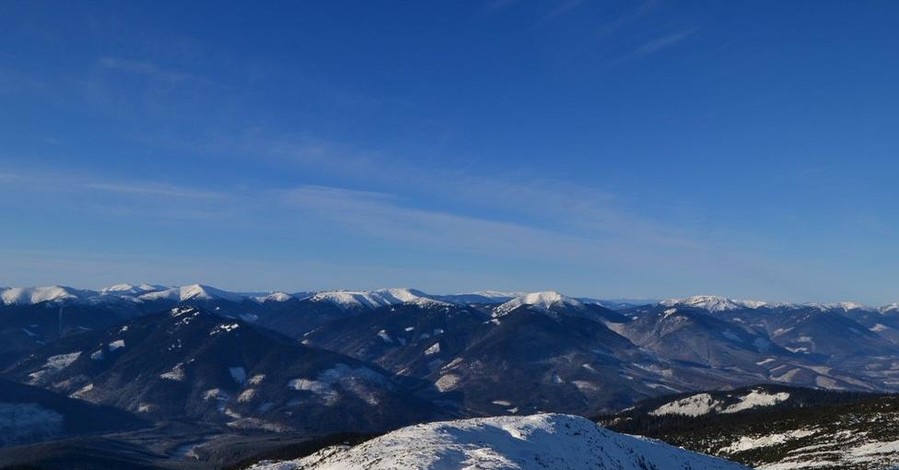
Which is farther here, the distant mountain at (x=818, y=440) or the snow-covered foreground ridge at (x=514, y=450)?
the distant mountain at (x=818, y=440)

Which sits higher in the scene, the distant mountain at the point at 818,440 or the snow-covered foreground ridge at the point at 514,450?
the snow-covered foreground ridge at the point at 514,450

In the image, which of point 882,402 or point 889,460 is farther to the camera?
point 882,402

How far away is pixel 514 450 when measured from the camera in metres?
67.2

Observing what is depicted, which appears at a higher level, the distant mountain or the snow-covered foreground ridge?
the snow-covered foreground ridge

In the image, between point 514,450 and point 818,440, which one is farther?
point 818,440

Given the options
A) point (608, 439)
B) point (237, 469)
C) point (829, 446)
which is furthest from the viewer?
point (237, 469)

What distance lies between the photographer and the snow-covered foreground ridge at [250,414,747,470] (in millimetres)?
60250

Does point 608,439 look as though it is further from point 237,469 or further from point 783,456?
point 237,469

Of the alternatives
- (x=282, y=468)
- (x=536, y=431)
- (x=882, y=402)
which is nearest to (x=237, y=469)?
(x=282, y=468)

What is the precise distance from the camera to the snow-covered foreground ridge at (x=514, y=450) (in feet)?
198

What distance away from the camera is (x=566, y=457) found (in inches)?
2729

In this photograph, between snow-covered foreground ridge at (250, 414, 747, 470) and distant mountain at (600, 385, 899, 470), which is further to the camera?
distant mountain at (600, 385, 899, 470)

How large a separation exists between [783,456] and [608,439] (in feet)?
142

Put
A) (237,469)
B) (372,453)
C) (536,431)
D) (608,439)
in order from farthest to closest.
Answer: (237,469) < (608,439) < (536,431) < (372,453)
